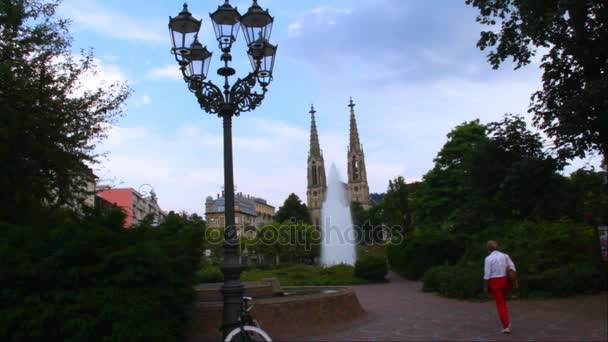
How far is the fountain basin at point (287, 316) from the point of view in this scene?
29.0ft

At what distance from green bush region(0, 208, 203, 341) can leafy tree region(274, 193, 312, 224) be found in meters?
84.1

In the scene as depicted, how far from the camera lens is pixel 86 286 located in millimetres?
7023

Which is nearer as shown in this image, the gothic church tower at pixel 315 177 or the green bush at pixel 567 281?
the green bush at pixel 567 281

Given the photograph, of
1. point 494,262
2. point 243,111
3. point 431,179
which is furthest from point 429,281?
point 431,179

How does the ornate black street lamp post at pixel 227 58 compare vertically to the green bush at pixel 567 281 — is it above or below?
above

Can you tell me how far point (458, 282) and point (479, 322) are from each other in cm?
537

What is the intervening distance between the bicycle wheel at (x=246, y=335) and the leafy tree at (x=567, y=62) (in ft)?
36.1

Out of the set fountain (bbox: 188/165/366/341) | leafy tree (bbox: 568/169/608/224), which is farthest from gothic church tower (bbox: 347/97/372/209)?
fountain (bbox: 188/165/366/341)

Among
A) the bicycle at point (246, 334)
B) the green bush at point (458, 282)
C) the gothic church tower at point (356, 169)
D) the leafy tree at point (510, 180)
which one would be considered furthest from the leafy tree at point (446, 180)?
the gothic church tower at point (356, 169)

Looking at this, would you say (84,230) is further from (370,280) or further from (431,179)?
(431,179)

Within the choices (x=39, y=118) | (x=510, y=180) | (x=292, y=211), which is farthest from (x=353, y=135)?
(x=39, y=118)

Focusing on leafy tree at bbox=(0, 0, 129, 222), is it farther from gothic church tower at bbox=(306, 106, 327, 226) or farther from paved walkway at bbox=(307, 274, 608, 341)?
gothic church tower at bbox=(306, 106, 327, 226)

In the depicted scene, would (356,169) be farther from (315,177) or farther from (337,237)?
(337,237)

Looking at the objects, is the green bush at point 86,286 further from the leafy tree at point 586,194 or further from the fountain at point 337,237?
the fountain at point 337,237
